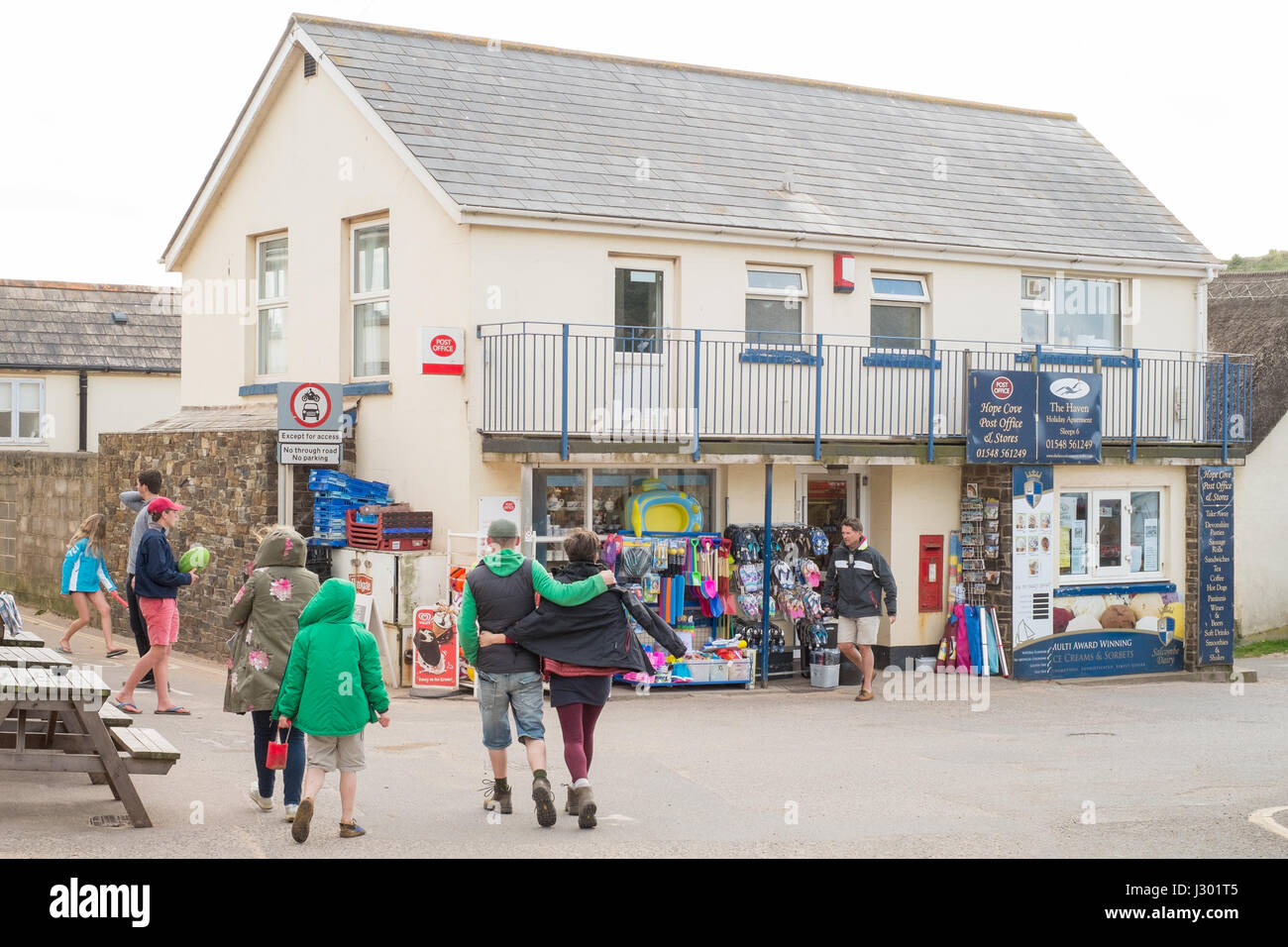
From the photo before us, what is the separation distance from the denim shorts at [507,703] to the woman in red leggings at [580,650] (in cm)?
13

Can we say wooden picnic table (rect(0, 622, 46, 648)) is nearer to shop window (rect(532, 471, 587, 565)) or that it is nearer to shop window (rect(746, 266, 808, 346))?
shop window (rect(532, 471, 587, 565))

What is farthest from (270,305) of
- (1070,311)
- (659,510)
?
(1070,311)

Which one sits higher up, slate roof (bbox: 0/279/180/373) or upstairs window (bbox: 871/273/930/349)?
slate roof (bbox: 0/279/180/373)

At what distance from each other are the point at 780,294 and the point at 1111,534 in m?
5.53

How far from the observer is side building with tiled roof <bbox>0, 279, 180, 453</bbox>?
94.2 ft

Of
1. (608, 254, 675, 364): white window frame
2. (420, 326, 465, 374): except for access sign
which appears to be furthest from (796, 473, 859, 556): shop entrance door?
(420, 326, 465, 374): except for access sign

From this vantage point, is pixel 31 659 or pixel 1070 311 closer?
pixel 31 659

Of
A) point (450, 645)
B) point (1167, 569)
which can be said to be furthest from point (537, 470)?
point (1167, 569)

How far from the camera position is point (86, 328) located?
98.4 ft

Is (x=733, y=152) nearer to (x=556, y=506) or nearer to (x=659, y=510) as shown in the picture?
(x=659, y=510)

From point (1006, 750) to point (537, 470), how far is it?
5.75m

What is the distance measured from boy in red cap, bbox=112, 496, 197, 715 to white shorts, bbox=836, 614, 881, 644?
6715 mm

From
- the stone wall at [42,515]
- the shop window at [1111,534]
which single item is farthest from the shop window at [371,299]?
the shop window at [1111,534]

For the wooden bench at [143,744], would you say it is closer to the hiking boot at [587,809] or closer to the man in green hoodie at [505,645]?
the man in green hoodie at [505,645]
